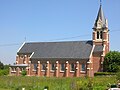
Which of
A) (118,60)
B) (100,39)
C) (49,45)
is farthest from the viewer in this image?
(49,45)

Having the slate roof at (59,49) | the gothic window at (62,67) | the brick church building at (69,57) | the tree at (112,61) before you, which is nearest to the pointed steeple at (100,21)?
the brick church building at (69,57)

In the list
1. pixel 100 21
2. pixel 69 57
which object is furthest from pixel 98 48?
pixel 69 57

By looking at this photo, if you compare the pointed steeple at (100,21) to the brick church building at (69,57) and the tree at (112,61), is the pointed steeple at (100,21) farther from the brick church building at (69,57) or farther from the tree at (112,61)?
the tree at (112,61)

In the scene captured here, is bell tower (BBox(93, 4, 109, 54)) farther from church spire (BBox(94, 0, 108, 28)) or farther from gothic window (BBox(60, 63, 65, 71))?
gothic window (BBox(60, 63, 65, 71))

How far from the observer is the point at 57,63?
74.4 meters

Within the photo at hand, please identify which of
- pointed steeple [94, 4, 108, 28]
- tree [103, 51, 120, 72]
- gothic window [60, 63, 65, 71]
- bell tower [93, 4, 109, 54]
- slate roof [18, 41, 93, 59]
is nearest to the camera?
tree [103, 51, 120, 72]

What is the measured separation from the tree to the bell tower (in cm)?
373

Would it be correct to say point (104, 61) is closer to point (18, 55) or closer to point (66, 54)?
point (66, 54)

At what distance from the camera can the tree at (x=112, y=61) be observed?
65.8 metres

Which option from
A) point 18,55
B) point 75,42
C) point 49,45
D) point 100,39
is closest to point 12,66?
point 18,55

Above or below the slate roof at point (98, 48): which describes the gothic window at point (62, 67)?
below

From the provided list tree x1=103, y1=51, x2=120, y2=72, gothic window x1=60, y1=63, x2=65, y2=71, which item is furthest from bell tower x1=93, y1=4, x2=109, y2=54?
gothic window x1=60, y1=63, x2=65, y2=71

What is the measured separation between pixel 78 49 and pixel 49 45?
32.9 ft

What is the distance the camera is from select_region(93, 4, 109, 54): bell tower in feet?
235
